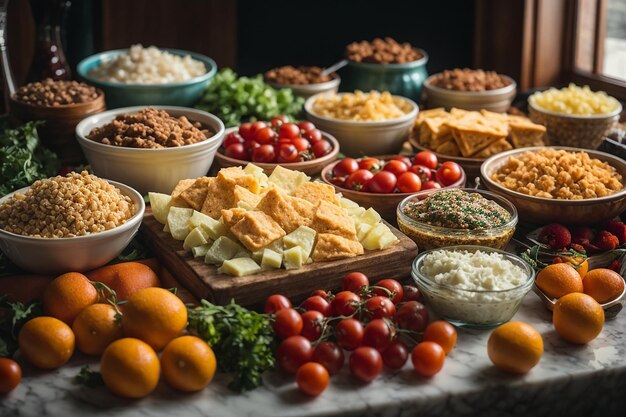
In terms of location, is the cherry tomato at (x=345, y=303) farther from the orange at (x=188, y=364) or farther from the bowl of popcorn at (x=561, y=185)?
the bowl of popcorn at (x=561, y=185)

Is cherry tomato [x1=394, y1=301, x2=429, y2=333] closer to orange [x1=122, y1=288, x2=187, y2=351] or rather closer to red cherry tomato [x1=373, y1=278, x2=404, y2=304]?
red cherry tomato [x1=373, y1=278, x2=404, y2=304]

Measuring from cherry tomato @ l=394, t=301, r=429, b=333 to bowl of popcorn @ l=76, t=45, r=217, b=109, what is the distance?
190 centimetres

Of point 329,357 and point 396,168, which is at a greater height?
point 396,168

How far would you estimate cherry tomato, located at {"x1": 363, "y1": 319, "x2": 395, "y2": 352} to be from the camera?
88.0 inches

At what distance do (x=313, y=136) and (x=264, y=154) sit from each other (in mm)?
279

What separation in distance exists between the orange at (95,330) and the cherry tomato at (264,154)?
3.98 feet

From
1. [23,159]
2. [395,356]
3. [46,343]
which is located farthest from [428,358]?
[23,159]

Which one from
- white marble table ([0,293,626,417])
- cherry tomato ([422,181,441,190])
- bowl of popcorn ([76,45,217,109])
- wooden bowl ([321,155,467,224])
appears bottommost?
white marble table ([0,293,626,417])

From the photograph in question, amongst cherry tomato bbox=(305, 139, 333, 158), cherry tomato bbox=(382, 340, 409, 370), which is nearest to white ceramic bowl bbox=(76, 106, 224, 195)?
cherry tomato bbox=(305, 139, 333, 158)

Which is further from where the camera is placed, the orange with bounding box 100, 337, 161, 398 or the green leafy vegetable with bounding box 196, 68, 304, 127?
the green leafy vegetable with bounding box 196, 68, 304, 127

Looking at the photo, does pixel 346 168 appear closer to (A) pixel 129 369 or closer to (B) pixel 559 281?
(B) pixel 559 281

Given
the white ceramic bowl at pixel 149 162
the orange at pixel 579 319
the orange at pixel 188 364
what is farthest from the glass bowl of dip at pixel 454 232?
the orange at pixel 188 364

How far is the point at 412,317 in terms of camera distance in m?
2.35

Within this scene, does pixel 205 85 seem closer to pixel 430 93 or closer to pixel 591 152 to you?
pixel 430 93
